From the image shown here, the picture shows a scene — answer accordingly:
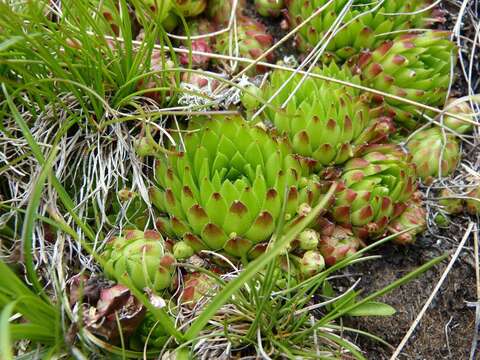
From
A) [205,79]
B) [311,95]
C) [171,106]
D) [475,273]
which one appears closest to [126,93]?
[171,106]

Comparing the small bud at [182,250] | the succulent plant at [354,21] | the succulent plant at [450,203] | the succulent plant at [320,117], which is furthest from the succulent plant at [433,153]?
the small bud at [182,250]

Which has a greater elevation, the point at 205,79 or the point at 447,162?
the point at 205,79

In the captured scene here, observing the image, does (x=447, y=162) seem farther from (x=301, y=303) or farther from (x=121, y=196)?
(x=121, y=196)

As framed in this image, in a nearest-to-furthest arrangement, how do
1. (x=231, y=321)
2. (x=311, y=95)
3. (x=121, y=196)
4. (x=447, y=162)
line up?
(x=231, y=321) → (x=121, y=196) → (x=311, y=95) → (x=447, y=162)

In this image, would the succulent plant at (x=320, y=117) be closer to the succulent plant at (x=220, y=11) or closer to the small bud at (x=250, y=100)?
the small bud at (x=250, y=100)

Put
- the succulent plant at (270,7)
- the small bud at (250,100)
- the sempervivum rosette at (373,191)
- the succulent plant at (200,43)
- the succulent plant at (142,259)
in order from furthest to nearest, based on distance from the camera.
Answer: the succulent plant at (270,7), the succulent plant at (200,43), the small bud at (250,100), the sempervivum rosette at (373,191), the succulent plant at (142,259)

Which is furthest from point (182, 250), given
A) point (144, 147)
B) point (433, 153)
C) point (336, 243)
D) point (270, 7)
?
point (270, 7)
